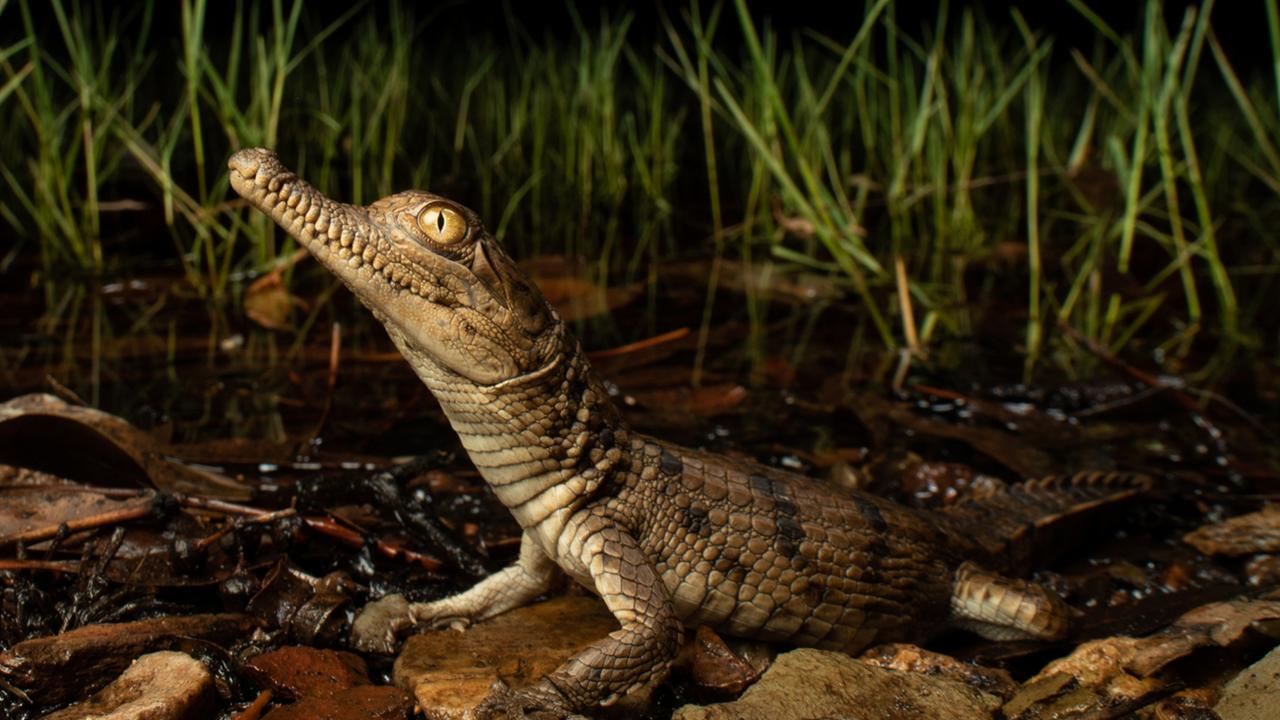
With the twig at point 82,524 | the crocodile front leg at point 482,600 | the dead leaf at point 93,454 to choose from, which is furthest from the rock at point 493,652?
the dead leaf at point 93,454

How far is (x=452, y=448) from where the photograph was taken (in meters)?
4.10

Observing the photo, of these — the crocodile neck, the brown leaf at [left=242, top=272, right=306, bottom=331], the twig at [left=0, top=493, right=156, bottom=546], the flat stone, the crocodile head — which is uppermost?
the crocodile head

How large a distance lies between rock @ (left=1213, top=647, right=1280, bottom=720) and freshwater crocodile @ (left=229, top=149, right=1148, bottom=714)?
22.0 inches

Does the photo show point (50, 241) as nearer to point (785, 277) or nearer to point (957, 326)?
point (785, 277)

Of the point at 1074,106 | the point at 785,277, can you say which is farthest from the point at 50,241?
the point at 1074,106

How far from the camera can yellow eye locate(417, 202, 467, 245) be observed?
100 inches

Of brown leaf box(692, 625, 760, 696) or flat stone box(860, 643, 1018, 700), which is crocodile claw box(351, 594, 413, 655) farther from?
flat stone box(860, 643, 1018, 700)

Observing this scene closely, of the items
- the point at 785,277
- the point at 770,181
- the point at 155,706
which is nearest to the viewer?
the point at 155,706

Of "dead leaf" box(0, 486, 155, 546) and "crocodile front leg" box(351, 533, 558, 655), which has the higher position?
"dead leaf" box(0, 486, 155, 546)

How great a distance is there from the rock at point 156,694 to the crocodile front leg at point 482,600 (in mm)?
485

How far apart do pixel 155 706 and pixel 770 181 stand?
6574 mm

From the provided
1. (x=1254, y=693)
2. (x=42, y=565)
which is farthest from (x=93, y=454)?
(x=1254, y=693)

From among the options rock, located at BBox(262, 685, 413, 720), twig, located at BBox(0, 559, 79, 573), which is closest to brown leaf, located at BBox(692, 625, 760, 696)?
rock, located at BBox(262, 685, 413, 720)

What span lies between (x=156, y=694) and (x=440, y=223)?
3.96 ft
